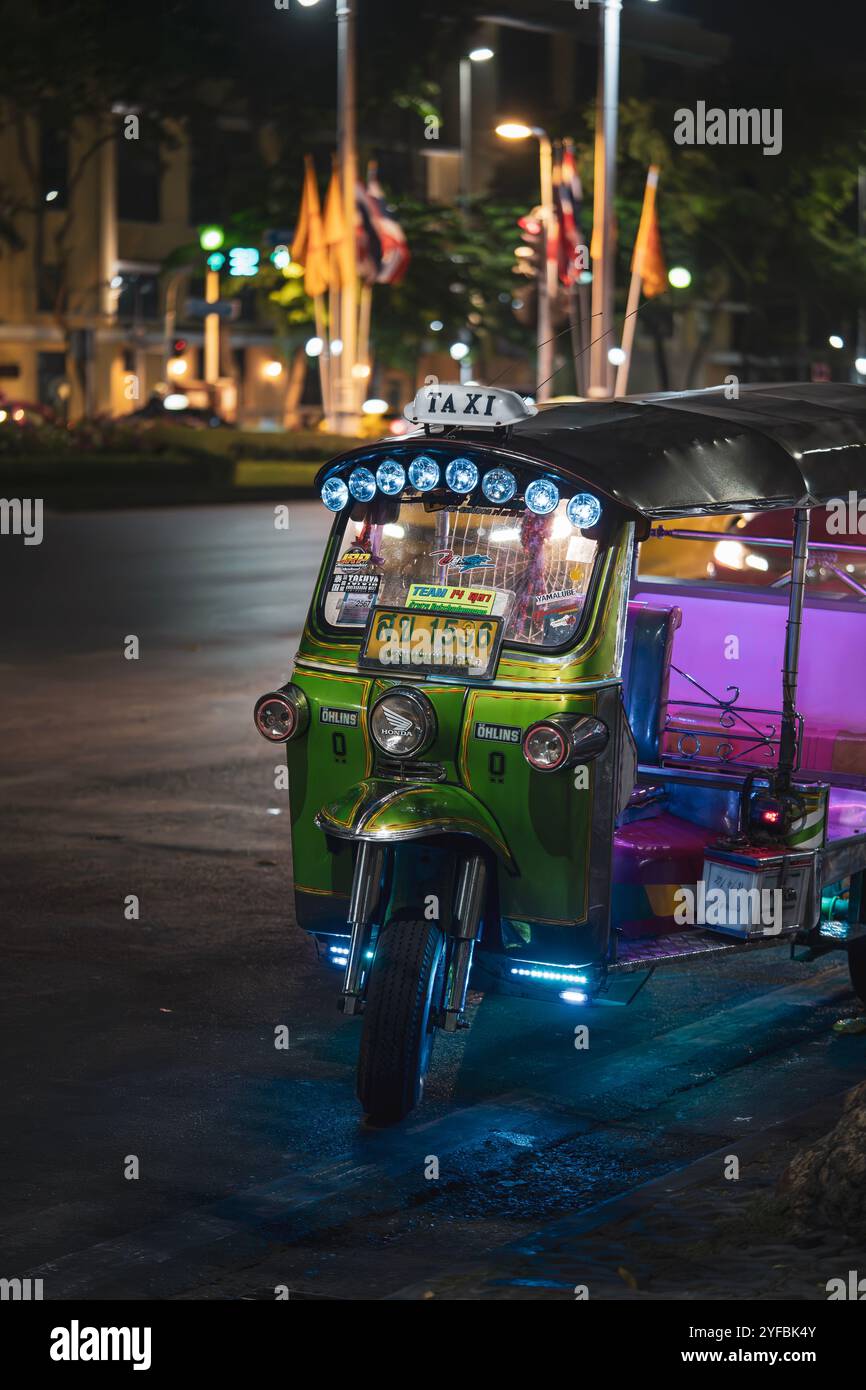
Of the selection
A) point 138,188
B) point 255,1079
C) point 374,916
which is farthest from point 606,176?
point 138,188

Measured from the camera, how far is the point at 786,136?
63.2 metres

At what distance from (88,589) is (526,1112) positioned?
1680 cm

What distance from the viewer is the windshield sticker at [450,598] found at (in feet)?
24.2

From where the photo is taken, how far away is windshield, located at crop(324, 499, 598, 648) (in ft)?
24.0

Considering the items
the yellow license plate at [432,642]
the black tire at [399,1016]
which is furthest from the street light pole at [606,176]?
the black tire at [399,1016]

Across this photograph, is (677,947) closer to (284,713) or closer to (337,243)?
(284,713)

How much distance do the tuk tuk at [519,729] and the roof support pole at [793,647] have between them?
1cm

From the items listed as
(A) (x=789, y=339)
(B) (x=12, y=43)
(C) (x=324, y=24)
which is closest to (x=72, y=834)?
(B) (x=12, y=43)

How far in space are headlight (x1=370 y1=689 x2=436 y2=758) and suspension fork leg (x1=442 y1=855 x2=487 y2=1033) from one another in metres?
0.45

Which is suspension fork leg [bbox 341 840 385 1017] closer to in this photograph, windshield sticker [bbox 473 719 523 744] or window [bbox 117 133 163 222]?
windshield sticker [bbox 473 719 523 744]

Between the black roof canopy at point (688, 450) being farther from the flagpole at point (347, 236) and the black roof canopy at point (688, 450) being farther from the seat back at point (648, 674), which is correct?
the flagpole at point (347, 236)

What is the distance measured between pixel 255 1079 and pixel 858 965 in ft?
8.09

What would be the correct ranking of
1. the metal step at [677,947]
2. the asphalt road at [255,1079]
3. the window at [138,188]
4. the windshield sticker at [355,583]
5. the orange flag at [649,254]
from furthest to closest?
1. the window at [138,188]
2. the orange flag at [649,254]
3. the windshield sticker at [355,583]
4. the metal step at [677,947]
5. the asphalt road at [255,1079]
